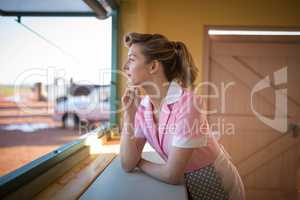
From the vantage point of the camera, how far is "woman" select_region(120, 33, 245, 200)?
1.03m

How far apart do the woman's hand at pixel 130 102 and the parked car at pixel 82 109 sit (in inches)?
23.6

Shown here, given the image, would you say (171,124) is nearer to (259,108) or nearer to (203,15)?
(203,15)

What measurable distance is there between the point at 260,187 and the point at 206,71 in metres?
1.37

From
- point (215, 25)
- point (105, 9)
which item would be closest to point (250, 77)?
point (215, 25)

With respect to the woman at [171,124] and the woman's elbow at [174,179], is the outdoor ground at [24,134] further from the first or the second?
the woman's elbow at [174,179]

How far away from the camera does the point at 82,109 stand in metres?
2.26

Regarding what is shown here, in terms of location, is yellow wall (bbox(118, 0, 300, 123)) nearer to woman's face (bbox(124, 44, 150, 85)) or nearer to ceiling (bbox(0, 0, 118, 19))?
ceiling (bbox(0, 0, 118, 19))

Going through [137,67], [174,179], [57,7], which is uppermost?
[57,7]

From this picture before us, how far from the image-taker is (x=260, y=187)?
296cm

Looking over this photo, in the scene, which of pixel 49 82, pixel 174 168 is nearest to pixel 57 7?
pixel 49 82

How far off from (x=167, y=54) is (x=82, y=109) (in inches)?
51.8

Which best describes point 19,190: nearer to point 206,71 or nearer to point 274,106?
point 206,71

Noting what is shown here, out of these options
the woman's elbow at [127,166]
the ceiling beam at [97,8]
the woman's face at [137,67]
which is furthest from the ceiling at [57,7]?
the woman's elbow at [127,166]

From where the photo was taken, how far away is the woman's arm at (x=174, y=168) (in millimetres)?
1001
